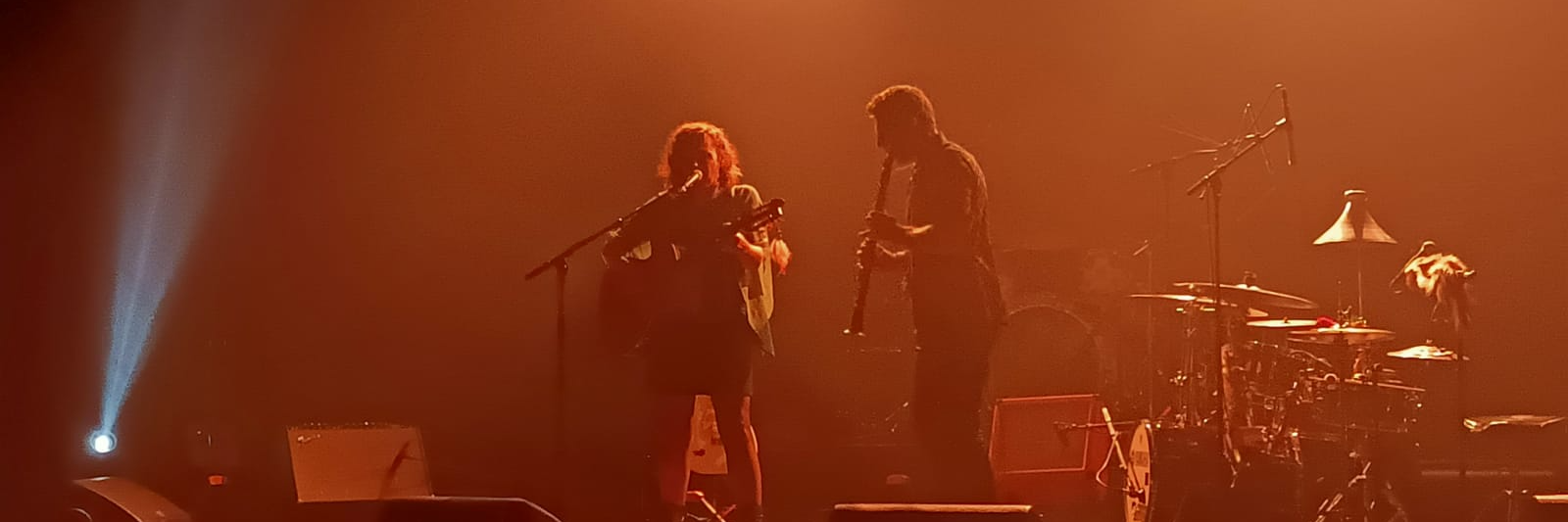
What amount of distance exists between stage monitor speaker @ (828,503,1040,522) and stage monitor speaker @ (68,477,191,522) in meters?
2.25

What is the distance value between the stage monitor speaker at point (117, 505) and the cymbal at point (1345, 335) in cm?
372

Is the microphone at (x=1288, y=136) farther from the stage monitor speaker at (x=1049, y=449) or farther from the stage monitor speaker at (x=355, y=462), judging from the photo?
the stage monitor speaker at (x=355, y=462)

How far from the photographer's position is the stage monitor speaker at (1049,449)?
494cm

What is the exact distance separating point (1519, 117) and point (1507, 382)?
104cm

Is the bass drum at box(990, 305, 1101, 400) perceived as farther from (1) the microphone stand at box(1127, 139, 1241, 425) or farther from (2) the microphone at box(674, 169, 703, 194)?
(2) the microphone at box(674, 169, 703, 194)

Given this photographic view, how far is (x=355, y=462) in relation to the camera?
15.5 feet

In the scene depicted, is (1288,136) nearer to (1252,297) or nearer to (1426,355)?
(1252,297)

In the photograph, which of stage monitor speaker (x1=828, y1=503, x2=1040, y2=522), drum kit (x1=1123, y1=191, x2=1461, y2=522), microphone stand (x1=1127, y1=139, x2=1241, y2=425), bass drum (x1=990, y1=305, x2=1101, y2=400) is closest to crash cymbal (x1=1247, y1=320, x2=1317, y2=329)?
drum kit (x1=1123, y1=191, x2=1461, y2=522)

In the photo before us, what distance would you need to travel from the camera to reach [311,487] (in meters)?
4.63

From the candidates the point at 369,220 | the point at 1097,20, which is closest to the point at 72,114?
the point at 369,220

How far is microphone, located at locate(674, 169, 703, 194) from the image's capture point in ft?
16.1

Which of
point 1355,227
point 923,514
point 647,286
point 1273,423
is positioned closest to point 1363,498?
point 1273,423

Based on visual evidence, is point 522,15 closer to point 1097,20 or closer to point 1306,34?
point 1097,20

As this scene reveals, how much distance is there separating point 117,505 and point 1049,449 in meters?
3.09
